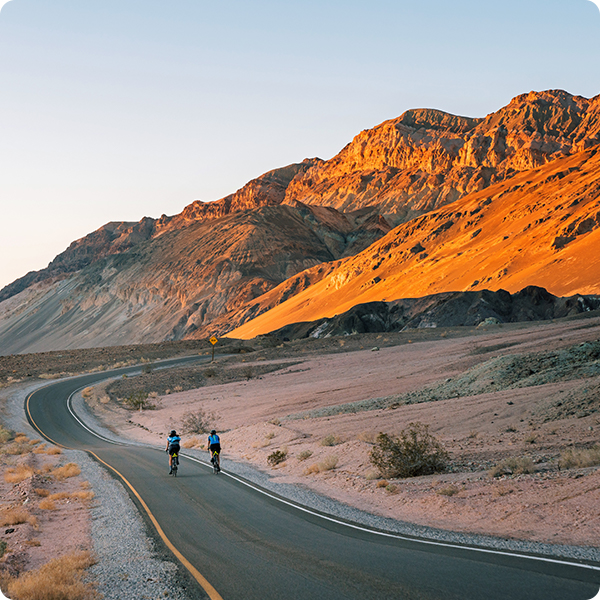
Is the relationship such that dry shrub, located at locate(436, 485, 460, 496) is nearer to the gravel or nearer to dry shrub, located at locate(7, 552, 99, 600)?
the gravel

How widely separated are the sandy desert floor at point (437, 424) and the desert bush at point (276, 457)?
8.2 inches

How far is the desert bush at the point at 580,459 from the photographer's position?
38.4 feet

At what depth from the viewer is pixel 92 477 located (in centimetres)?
1727

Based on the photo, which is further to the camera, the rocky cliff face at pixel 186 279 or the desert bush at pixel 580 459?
the rocky cliff face at pixel 186 279

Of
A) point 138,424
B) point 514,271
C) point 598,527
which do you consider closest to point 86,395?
point 138,424

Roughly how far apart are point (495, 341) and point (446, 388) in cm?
1530

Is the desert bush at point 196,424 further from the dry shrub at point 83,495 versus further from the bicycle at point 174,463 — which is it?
the dry shrub at point 83,495

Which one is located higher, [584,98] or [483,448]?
[584,98]

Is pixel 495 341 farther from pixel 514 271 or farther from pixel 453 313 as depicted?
pixel 514 271

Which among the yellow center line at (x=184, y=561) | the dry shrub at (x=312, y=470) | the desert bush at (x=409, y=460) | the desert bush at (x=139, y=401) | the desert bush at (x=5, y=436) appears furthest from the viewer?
the desert bush at (x=139, y=401)

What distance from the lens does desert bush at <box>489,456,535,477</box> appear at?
1215 cm

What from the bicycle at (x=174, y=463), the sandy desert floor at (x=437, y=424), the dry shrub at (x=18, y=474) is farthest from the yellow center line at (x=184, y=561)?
the sandy desert floor at (x=437, y=424)

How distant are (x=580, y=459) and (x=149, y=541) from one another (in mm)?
8933

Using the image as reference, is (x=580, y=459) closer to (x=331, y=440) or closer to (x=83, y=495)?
(x=331, y=440)
